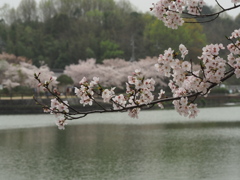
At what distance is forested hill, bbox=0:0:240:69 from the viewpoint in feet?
155

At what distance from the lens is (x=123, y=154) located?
41.4 ft

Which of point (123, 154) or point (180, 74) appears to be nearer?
point (180, 74)

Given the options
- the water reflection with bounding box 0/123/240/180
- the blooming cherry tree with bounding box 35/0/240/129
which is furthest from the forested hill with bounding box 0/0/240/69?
the blooming cherry tree with bounding box 35/0/240/129

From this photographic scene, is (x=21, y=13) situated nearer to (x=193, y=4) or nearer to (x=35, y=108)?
(x=35, y=108)

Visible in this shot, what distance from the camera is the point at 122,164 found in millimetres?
11086

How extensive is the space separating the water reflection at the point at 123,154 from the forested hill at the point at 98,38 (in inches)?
1062

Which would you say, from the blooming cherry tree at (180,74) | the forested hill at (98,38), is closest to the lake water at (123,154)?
the blooming cherry tree at (180,74)

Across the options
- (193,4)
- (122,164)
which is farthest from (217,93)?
(193,4)

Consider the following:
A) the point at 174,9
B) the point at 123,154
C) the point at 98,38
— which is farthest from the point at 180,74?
the point at 98,38

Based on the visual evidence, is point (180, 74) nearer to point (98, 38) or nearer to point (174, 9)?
point (174, 9)

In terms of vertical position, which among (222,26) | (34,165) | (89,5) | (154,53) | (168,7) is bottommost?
(34,165)

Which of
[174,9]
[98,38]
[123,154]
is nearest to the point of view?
[174,9]

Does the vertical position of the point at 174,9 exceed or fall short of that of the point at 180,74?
it exceeds it

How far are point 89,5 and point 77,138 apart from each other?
52888mm
